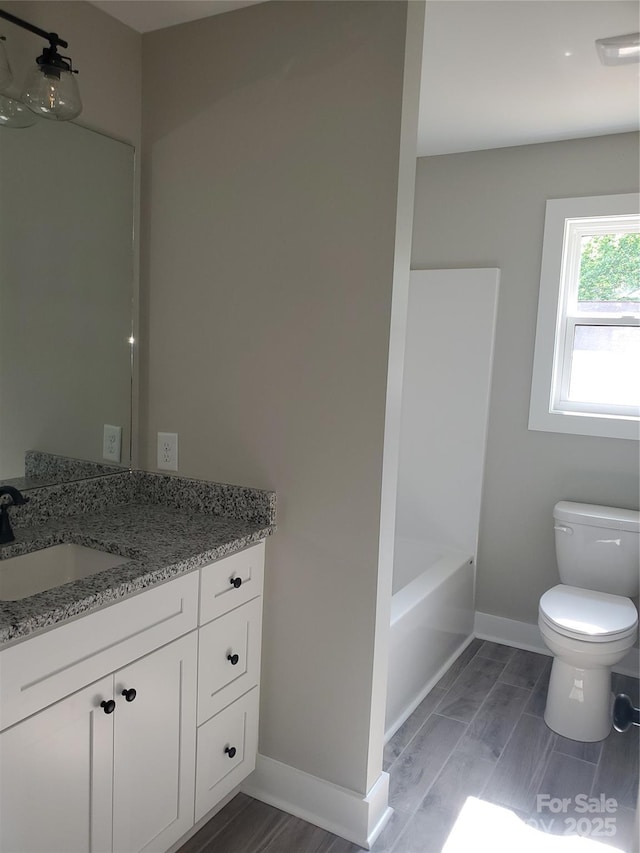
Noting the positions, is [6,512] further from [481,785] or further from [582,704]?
[582,704]

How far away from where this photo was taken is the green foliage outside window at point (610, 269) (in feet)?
9.76

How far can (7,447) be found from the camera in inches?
73.2

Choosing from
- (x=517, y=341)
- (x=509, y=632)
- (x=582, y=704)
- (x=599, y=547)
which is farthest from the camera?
(x=509, y=632)

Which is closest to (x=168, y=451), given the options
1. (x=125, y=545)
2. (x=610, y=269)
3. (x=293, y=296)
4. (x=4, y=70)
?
(x=125, y=545)

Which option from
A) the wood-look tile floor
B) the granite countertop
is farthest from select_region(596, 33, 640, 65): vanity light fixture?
the wood-look tile floor

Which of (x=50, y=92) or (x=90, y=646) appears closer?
(x=90, y=646)

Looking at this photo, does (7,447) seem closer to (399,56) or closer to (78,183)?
(78,183)

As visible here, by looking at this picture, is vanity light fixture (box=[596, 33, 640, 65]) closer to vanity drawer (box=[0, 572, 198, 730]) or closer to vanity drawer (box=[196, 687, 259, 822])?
vanity drawer (box=[0, 572, 198, 730])

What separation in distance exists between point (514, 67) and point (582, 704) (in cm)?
235

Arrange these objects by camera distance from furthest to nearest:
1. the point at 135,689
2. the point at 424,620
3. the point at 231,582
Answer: the point at 424,620 < the point at 231,582 < the point at 135,689

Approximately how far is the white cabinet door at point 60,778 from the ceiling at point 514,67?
6.38 feet

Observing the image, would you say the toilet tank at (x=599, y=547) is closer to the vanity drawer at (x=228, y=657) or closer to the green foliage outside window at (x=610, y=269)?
the green foliage outside window at (x=610, y=269)

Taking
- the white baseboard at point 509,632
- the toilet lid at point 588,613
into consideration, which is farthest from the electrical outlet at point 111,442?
the white baseboard at point 509,632

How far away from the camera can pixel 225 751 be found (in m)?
1.93
